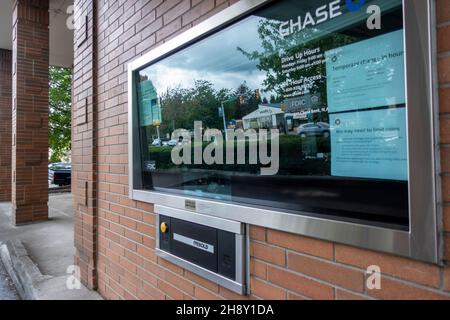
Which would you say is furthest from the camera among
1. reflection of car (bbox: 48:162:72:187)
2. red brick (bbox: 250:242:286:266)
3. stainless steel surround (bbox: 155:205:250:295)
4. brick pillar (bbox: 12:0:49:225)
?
reflection of car (bbox: 48:162:72:187)

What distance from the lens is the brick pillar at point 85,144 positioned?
3201 mm

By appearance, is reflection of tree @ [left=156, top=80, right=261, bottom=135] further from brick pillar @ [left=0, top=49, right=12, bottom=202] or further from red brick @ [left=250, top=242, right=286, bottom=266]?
brick pillar @ [left=0, top=49, right=12, bottom=202]

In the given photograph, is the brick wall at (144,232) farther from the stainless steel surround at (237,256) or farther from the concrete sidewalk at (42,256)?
the concrete sidewalk at (42,256)

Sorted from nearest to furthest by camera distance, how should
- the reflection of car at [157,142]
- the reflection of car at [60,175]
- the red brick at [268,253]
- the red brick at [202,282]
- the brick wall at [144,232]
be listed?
the brick wall at [144,232]
the red brick at [268,253]
the red brick at [202,282]
the reflection of car at [157,142]
the reflection of car at [60,175]

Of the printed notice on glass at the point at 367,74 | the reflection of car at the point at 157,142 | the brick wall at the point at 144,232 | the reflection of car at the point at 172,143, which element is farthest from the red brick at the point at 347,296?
the reflection of car at the point at 157,142

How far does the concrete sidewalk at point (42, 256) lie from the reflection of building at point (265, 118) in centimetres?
229

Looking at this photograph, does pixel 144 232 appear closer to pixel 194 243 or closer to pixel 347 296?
pixel 194 243

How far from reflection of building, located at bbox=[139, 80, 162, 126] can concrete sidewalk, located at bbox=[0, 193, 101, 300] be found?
5.51ft

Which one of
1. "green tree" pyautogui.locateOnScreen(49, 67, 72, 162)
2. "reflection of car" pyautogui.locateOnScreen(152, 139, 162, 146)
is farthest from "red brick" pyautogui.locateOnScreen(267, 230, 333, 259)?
"green tree" pyautogui.locateOnScreen(49, 67, 72, 162)

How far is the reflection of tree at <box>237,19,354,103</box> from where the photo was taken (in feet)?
4.51

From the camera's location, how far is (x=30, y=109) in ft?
23.0

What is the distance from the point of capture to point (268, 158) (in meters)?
1.65

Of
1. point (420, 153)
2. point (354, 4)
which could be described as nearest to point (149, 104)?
point (354, 4)

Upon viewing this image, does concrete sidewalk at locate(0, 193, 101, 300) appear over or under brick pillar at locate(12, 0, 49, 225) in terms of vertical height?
under
